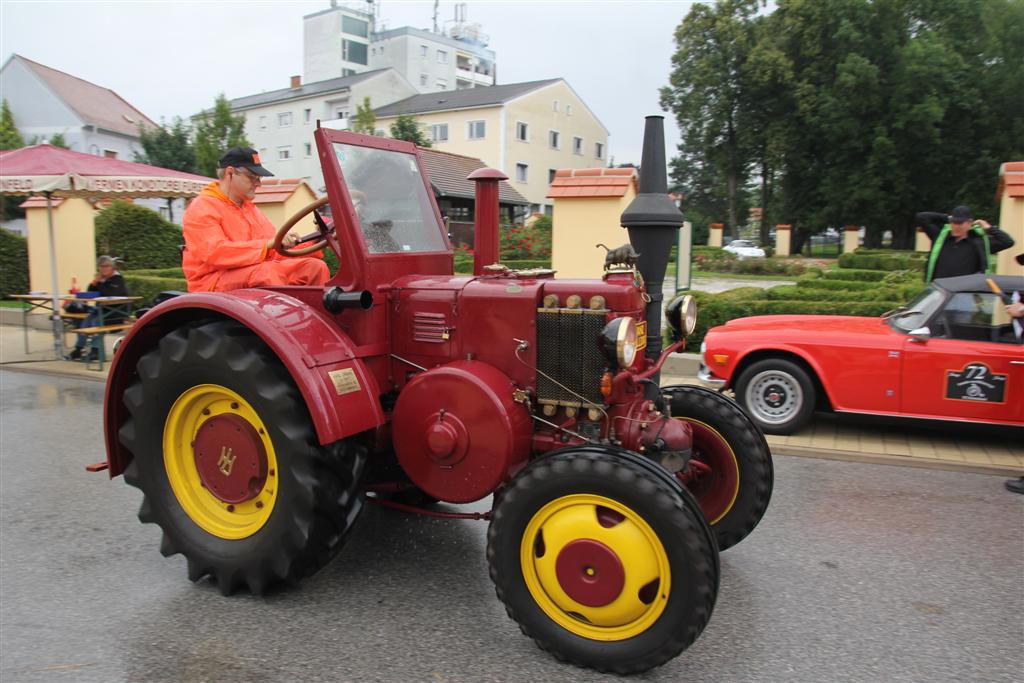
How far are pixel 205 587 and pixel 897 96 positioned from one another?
39.8 meters

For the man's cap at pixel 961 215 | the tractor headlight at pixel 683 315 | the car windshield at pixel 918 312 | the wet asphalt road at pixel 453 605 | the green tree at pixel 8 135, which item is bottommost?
the wet asphalt road at pixel 453 605

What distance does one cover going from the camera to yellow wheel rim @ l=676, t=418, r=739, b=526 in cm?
377

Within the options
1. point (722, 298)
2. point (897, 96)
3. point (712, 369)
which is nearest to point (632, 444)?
point (712, 369)

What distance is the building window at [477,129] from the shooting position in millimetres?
42531

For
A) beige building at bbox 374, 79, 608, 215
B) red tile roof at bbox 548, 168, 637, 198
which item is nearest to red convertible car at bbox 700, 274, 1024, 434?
red tile roof at bbox 548, 168, 637, 198

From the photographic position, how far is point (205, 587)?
11.6 ft

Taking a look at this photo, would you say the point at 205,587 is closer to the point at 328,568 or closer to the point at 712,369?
the point at 328,568

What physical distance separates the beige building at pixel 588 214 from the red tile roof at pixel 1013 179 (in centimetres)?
449

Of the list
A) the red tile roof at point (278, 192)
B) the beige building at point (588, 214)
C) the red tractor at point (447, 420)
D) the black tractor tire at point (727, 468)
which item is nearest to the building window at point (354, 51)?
the red tile roof at point (278, 192)

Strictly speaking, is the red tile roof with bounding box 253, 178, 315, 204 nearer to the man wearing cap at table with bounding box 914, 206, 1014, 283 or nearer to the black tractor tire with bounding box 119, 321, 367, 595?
the man wearing cap at table with bounding box 914, 206, 1014, 283

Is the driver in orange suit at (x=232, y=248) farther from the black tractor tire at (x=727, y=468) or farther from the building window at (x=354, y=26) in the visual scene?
the building window at (x=354, y=26)

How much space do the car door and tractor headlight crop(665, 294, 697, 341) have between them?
302 cm

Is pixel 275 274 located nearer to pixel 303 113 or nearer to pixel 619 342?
pixel 619 342

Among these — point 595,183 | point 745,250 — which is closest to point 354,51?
point 745,250
